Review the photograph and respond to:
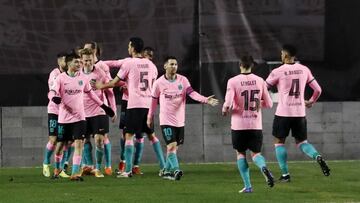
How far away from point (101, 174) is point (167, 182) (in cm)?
215

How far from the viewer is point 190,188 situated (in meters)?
16.9

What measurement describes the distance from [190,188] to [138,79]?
126 inches

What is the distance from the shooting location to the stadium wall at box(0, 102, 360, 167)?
23688mm

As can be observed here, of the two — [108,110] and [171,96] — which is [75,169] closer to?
[108,110]

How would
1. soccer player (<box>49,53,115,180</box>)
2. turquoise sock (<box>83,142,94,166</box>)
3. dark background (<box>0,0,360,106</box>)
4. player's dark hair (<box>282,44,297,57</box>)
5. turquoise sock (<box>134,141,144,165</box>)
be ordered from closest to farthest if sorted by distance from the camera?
player's dark hair (<box>282,44,297,57</box>)
soccer player (<box>49,53,115,180</box>)
turquoise sock (<box>83,142,94,166</box>)
turquoise sock (<box>134,141,144,165</box>)
dark background (<box>0,0,360,106</box>)

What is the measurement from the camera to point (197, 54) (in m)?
23.7

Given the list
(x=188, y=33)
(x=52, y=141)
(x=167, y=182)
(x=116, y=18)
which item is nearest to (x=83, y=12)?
(x=116, y=18)

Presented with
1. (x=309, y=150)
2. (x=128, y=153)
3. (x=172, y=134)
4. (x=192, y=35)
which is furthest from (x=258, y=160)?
(x=192, y=35)

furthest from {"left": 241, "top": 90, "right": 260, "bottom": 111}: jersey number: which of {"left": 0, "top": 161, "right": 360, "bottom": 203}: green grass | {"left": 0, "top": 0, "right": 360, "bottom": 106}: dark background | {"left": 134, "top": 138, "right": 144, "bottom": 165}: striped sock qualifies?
{"left": 0, "top": 0, "right": 360, "bottom": 106}: dark background

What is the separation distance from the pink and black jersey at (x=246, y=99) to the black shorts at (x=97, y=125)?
419cm

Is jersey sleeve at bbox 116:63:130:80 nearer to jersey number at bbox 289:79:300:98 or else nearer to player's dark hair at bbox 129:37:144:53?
player's dark hair at bbox 129:37:144:53

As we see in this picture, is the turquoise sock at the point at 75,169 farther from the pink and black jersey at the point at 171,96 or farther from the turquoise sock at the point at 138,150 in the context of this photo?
the turquoise sock at the point at 138,150

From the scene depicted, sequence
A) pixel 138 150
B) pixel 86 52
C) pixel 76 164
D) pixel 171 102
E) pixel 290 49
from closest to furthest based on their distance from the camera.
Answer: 1. pixel 290 49
2. pixel 76 164
3. pixel 171 102
4. pixel 86 52
5. pixel 138 150

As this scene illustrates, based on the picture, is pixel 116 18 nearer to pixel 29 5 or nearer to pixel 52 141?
pixel 29 5
